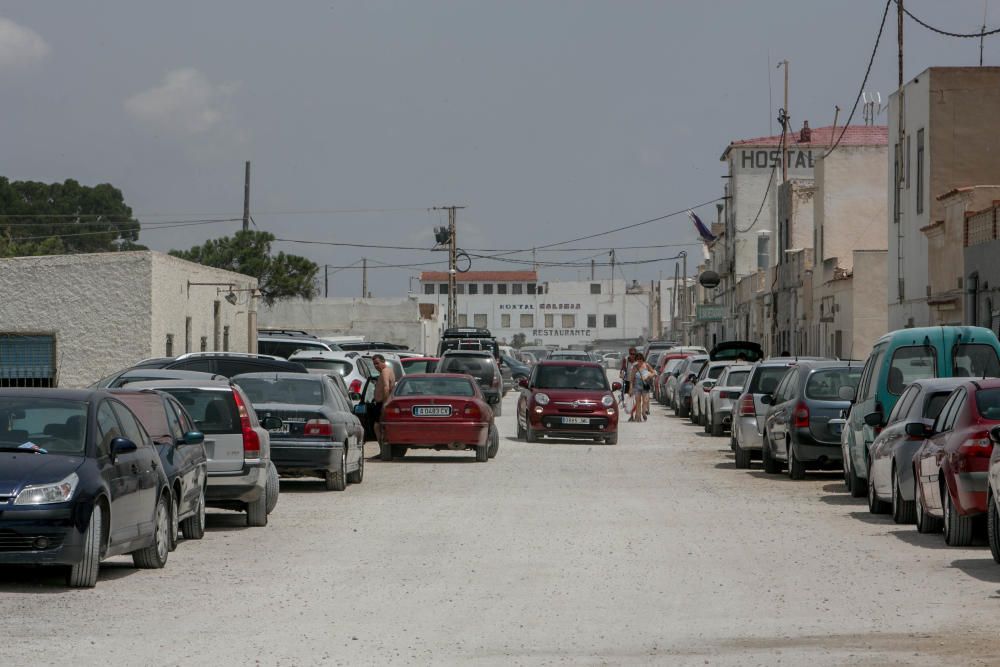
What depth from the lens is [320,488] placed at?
867 inches

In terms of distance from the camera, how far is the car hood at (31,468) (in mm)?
11445

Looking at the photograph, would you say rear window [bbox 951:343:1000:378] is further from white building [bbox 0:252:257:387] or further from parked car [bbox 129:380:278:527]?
white building [bbox 0:252:257:387]

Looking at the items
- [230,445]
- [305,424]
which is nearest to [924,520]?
[230,445]

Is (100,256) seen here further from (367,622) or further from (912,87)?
(367,622)

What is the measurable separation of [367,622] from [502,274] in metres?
163

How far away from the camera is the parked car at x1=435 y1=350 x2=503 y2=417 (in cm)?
4197

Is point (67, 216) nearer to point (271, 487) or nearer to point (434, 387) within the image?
point (434, 387)

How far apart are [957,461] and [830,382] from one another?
9422mm

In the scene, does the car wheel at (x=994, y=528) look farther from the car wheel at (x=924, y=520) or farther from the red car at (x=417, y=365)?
the red car at (x=417, y=365)

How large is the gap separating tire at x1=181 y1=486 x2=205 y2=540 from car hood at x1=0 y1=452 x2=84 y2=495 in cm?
327

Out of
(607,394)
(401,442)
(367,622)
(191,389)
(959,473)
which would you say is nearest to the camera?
(367,622)

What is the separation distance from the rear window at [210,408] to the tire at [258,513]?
→ 0.75m

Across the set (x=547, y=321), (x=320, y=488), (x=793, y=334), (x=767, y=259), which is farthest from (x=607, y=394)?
(x=547, y=321)

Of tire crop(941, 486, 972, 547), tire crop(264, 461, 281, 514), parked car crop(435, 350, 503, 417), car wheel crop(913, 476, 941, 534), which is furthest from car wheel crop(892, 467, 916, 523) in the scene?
parked car crop(435, 350, 503, 417)
